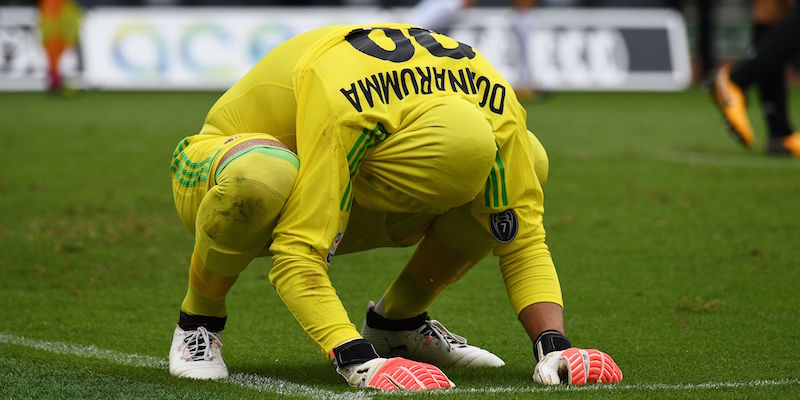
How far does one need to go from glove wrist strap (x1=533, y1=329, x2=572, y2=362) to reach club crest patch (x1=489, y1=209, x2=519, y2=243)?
0.90 feet

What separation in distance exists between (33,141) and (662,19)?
35.6ft

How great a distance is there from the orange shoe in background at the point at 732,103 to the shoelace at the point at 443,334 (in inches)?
233

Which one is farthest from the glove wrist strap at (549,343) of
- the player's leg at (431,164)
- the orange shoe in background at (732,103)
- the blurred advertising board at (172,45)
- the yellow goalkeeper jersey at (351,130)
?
the blurred advertising board at (172,45)

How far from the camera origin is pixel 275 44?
17.8 metres

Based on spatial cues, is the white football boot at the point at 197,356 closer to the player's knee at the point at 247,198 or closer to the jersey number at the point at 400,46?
the player's knee at the point at 247,198

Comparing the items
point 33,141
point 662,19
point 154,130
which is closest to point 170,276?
point 33,141

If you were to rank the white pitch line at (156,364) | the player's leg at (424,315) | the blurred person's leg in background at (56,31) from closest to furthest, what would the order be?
the white pitch line at (156,364)
the player's leg at (424,315)
the blurred person's leg in background at (56,31)

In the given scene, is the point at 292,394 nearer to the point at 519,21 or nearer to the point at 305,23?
the point at 519,21

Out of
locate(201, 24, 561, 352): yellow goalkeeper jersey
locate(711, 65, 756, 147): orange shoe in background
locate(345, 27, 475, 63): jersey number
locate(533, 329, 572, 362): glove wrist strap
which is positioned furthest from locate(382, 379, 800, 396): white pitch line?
locate(711, 65, 756, 147): orange shoe in background

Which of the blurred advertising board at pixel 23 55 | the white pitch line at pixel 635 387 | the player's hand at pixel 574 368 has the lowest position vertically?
the blurred advertising board at pixel 23 55

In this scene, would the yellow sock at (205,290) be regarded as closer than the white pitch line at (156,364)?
No

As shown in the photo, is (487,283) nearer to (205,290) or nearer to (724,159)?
(205,290)

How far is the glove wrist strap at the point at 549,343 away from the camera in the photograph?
324cm

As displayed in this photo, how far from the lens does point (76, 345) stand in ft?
12.5
